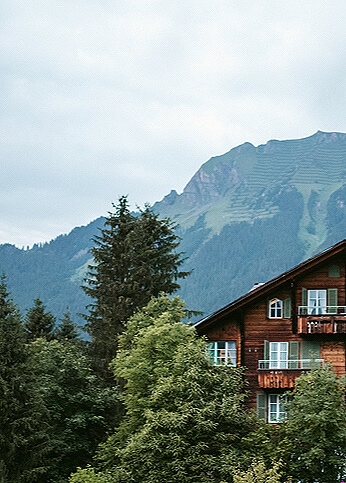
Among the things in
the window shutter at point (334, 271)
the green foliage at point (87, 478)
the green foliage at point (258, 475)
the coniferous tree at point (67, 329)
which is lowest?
the green foliage at point (87, 478)

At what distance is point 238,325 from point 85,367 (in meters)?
9.12

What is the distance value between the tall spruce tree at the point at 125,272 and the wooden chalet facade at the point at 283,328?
13681mm

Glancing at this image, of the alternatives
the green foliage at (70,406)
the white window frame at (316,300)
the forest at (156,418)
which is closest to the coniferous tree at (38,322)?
the forest at (156,418)

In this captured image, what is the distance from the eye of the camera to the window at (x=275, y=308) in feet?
156

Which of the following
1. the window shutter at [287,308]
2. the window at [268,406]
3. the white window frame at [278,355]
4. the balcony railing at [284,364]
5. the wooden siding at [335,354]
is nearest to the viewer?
the wooden siding at [335,354]

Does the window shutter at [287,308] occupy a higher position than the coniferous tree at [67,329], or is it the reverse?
the coniferous tree at [67,329]

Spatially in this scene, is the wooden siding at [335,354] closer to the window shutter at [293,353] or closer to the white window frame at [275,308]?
the window shutter at [293,353]

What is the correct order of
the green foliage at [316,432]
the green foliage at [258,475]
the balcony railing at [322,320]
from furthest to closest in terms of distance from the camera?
the balcony railing at [322,320]
the green foliage at [316,432]
the green foliage at [258,475]

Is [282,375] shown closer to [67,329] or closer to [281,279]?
[281,279]

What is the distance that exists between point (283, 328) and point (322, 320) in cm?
286

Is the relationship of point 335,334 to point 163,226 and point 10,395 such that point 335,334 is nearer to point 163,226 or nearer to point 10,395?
point 10,395

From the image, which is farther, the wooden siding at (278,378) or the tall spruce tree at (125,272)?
the tall spruce tree at (125,272)

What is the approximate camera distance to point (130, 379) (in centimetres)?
4216

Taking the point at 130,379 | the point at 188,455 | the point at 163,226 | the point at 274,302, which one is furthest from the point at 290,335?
the point at 163,226
